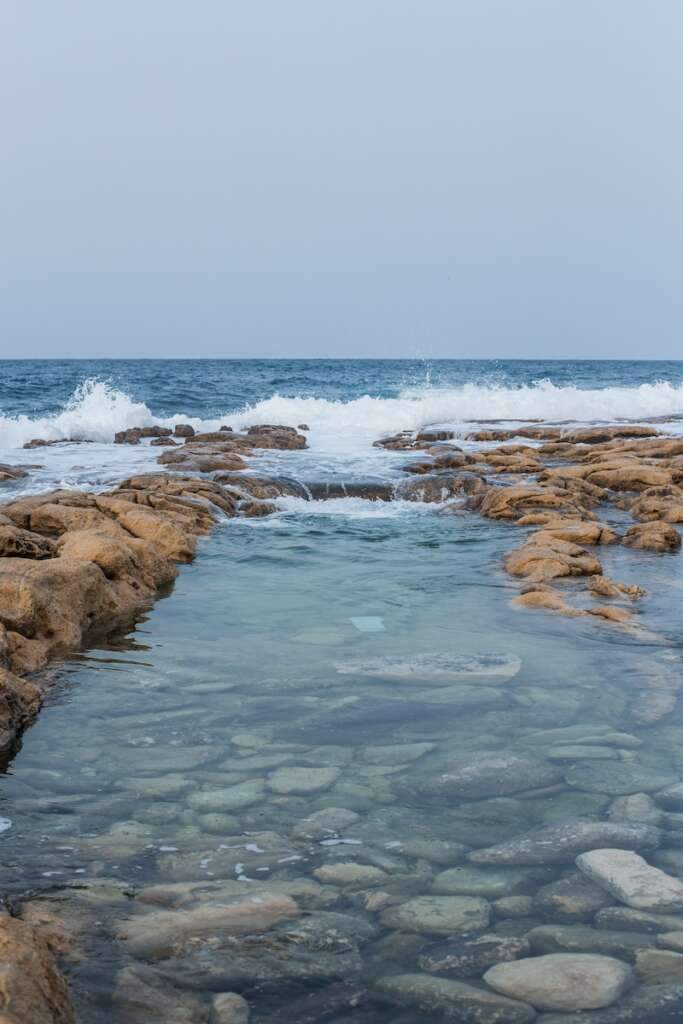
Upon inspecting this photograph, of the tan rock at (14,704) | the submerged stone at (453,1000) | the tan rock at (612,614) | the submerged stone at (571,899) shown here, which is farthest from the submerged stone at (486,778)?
the tan rock at (612,614)

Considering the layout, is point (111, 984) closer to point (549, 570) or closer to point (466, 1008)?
point (466, 1008)

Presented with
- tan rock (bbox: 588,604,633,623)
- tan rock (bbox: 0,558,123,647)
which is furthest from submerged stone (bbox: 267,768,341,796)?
tan rock (bbox: 588,604,633,623)

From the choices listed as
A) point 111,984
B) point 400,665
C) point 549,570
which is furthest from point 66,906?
point 549,570

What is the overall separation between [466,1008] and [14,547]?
5634 mm

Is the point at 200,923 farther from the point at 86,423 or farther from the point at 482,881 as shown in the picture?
the point at 86,423

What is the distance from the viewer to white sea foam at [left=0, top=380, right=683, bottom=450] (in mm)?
23703

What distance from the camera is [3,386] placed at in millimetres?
39469

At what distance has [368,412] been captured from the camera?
2853 centimetres

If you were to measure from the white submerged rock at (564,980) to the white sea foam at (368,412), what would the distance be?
66.8ft

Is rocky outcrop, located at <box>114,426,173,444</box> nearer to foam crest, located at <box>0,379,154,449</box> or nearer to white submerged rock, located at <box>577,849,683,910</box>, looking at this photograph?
foam crest, located at <box>0,379,154,449</box>

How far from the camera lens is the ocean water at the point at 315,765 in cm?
291

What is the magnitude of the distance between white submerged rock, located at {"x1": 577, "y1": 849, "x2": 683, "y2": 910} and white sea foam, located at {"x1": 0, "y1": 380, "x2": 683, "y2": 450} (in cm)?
1993

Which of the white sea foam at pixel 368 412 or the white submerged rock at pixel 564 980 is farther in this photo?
the white sea foam at pixel 368 412

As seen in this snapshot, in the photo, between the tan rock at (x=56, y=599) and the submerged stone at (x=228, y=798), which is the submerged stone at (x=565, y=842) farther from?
the tan rock at (x=56, y=599)
